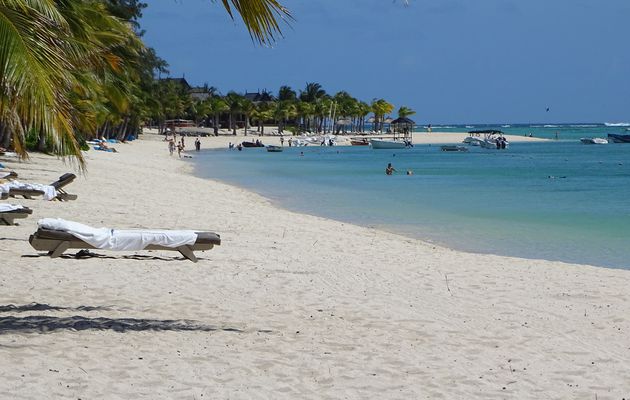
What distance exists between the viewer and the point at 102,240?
919 centimetres

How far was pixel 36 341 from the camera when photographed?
6.31 metres

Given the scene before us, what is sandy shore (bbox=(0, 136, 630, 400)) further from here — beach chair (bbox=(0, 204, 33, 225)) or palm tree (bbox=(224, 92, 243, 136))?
palm tree (bbox=(224, 92, 243, 136))

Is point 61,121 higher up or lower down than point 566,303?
higher up

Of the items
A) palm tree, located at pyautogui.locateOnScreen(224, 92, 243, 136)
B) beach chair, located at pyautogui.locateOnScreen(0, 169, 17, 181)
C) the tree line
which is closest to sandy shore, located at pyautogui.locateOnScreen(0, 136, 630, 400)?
beach chair, located at pyautogui.locateOnScreen(0, 169, 17, 181)

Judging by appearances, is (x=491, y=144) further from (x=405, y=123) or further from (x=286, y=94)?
(x=286, y=94)

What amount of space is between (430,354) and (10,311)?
377cm

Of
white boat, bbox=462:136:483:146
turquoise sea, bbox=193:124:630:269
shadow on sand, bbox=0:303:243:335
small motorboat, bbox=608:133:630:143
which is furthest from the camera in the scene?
small motorboat, bbox=608:133:630:143

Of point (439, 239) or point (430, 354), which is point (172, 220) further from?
point (430, 354)

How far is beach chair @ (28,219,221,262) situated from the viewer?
8.98 metres

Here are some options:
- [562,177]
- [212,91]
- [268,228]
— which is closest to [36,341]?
[268,228]

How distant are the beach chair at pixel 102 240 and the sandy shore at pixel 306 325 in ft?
1.07

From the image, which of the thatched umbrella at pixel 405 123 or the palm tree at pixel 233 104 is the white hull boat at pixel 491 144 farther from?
the palm tree at pixel 233 104

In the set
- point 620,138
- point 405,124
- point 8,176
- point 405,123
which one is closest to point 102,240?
point 8,176

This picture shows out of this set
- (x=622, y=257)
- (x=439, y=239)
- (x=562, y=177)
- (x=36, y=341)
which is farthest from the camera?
(x=562, y=177)
